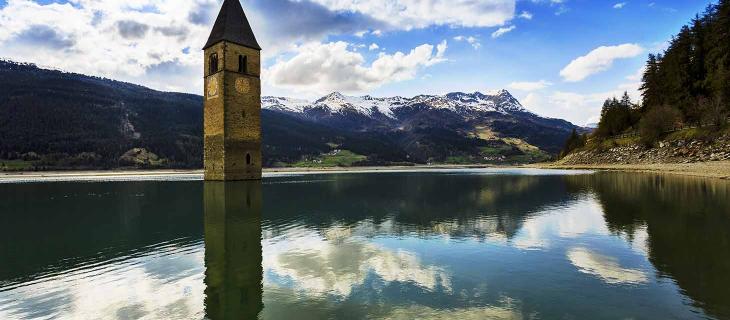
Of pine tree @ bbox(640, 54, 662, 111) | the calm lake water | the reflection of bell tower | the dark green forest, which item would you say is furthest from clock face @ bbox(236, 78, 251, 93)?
pine tree @ bbox(640, 54, 662, 111)

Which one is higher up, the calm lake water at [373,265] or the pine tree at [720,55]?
the pine tree at [720,55]

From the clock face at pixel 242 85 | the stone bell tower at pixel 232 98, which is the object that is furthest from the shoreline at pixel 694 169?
the clock face at pixel 242 85

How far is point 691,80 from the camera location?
86.2m

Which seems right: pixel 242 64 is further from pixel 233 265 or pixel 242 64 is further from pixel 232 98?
pixel 233 265

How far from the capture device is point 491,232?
19.8 m

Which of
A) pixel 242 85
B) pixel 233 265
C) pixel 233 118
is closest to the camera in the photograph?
pixel 233 265

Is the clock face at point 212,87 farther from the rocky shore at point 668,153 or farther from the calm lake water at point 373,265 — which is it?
the rocky shore at point 668,153

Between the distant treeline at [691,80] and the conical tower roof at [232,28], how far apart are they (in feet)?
245

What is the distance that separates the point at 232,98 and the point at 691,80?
9082 centimetres

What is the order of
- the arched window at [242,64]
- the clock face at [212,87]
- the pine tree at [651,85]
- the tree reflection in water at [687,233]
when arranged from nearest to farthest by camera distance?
1. the tree reflection in water at [687,233]
2. the clock face at [212,87]
3. the arched window at [242,64]
4. the pine tree at [651,85]

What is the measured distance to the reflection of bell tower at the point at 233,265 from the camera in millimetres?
9908

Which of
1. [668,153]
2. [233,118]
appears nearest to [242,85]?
[233,118]

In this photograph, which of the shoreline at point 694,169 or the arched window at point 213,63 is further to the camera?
the arched window at point 213,63

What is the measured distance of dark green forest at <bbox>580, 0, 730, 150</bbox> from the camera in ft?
234
